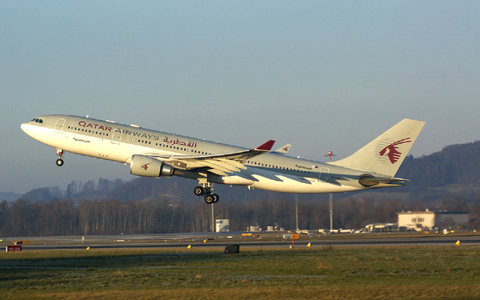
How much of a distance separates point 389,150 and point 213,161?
1385 cm

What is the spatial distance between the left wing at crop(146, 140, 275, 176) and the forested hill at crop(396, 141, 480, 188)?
57201 millimetres

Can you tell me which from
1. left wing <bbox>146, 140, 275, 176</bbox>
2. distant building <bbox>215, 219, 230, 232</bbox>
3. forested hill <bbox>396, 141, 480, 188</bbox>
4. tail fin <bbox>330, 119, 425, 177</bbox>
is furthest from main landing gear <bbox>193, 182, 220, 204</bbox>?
forested hill <bbox>396, 141, 480, 188</bbox>

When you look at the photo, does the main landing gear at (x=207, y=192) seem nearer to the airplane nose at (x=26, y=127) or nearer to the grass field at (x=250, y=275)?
the grass field at (x=250, y=275)

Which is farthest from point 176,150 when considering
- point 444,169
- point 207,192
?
point 444,169

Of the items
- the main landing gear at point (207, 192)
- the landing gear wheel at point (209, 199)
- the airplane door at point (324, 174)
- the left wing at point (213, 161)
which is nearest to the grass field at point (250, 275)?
the left wing at point (213, 161)

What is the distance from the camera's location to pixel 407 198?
8138 cm

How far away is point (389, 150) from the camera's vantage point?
165 ft

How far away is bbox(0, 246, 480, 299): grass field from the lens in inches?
985

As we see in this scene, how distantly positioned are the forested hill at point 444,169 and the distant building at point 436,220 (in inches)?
572

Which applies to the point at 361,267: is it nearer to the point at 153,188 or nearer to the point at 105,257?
the point at 105,257

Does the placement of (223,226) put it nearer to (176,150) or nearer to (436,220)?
(436,220)


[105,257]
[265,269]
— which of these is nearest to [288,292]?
[265,269]

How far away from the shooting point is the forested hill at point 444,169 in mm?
112312

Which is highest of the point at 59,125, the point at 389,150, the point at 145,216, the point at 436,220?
the point at 59,125
